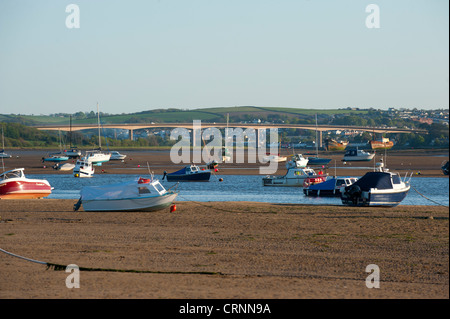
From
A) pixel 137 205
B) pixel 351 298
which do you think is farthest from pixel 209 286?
pixel 137 205

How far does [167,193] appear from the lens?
2745 centimetres

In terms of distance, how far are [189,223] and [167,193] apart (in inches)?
155

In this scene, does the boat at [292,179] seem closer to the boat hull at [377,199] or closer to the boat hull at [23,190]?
the boat hull at [377,199]

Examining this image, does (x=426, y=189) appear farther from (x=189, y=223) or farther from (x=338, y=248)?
(x=338, y=248)

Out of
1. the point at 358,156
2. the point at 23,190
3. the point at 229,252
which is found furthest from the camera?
the point at 358,156

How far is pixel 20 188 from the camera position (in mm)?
35969

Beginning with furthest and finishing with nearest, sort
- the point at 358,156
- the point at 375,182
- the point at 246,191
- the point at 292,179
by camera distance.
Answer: the point at 358,156
the point at 292,179
the point at 246,191
the point at 375,182

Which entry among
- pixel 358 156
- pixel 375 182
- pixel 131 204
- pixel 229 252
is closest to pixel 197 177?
pixel 375 182

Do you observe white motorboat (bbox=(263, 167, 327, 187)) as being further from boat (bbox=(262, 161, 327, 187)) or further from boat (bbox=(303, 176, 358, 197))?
boat (bbox=(303, 176, 358, 197))

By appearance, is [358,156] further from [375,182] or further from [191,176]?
[375,182]

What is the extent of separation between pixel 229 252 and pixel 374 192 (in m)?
14.4

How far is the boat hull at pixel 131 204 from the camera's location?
27094mm

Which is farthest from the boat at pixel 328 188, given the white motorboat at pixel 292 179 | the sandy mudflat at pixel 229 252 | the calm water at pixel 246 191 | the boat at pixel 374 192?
the white motorboat at pixel 292 179

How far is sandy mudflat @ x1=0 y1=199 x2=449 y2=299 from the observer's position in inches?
495
